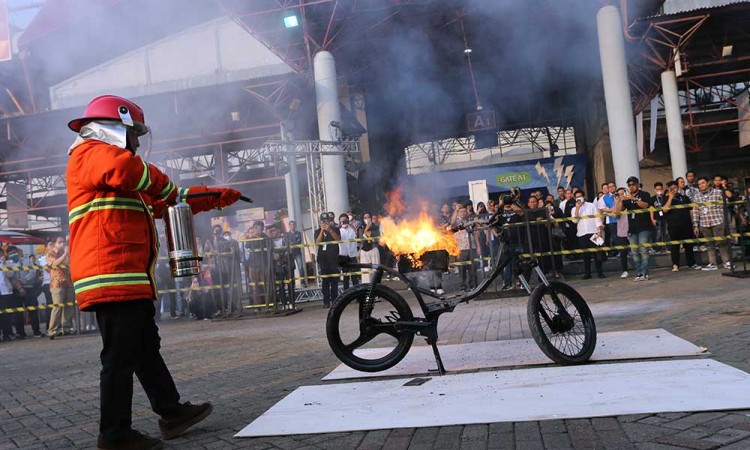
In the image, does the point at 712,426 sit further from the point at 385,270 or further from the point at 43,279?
the point at 43,279

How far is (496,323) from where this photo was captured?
225 inches

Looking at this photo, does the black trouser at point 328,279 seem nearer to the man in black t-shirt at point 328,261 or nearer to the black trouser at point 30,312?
the man in black t-shirt at point 328,261

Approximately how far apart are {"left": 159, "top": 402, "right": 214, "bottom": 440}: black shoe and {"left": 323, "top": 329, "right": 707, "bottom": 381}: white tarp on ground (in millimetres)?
1073

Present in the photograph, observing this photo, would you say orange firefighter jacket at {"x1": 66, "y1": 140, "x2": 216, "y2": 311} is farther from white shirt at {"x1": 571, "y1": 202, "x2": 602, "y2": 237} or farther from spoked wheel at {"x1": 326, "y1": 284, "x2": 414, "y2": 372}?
white shirt at {"x1": 571, "y1": 202, "x2": 602, "y2": 237}

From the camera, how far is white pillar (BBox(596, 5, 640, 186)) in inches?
463

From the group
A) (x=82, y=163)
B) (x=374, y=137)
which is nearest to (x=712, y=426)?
(x=82, y=163)

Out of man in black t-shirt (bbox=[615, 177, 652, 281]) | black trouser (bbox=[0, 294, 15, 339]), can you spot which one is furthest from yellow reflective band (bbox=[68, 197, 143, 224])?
black trouser (bbox=[0, 294, 15, 339])

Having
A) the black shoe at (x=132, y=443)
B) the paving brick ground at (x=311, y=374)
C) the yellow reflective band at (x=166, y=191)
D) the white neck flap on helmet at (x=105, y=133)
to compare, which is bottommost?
the paving brick ground at (x=311, y=374)

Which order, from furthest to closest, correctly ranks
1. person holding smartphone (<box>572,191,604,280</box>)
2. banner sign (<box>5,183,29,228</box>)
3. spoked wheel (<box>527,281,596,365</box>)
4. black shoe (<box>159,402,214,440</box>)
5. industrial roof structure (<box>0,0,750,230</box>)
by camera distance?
1. banner sign (<box>5,183,29,228</box>)
2. person holding smartphone (<box>572,191,604,280</box>)
3. industrial roof structure (<box>0,0,750,230</box>)
4. spoked wheel (<box>527,281,596,365</box>)
5. black shoe (<box>159,402,214,440</box>)

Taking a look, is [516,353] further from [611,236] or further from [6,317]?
[6,317]

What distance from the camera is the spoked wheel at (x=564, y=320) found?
357cm

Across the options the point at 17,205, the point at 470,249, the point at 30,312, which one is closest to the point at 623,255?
the point at 470,249

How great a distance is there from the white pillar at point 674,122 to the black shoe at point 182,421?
45.3ft

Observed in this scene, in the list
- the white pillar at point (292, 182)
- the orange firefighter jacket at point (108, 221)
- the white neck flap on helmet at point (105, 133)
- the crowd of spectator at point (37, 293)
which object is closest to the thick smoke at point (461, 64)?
the white pillar at point (292, 182)
